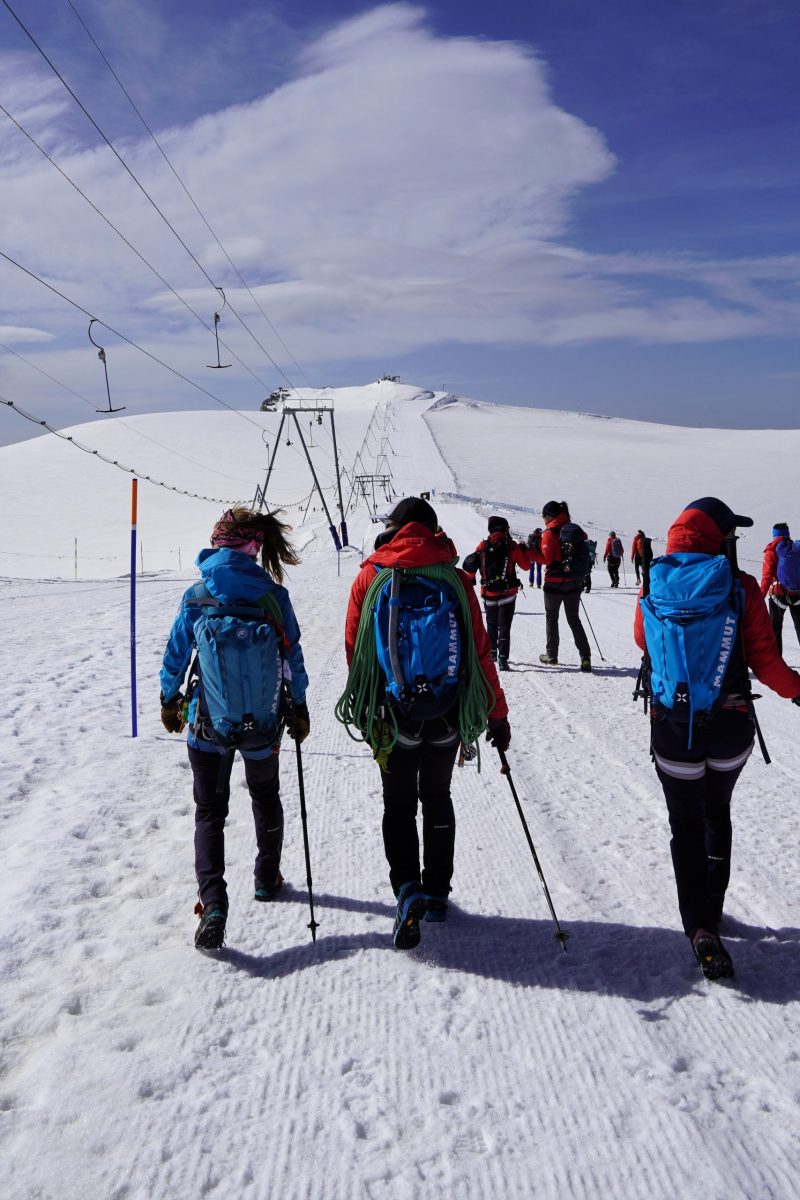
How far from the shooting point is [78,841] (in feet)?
16.9

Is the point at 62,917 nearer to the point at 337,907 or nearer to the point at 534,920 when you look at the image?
the point at 337,907

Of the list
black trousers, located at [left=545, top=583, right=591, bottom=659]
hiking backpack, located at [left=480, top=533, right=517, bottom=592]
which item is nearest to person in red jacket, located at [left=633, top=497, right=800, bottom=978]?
hiking backpack, located at [left=480, top=533, right=517, bottom=592]

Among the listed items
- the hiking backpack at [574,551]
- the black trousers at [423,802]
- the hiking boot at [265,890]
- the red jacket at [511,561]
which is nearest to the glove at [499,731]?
the black trousers at [423,802]

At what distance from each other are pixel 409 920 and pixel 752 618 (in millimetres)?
2032

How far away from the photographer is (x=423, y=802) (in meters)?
4.01

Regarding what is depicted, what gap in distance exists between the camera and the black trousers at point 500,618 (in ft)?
33.4

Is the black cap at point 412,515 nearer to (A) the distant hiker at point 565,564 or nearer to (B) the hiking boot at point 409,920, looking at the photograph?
(B) the hiking boot at point 409,920

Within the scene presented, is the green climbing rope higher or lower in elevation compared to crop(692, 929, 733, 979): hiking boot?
higher

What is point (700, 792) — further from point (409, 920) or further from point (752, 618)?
point (409, 920)

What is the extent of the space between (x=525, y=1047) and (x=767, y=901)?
1741 millimetres

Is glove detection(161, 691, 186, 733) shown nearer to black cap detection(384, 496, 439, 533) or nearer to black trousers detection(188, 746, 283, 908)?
black trousers detection(188, 746, 283, 908)

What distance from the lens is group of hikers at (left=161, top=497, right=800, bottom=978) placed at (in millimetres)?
3555

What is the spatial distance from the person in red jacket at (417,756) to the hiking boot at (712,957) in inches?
45.9

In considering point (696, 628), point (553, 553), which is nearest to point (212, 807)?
point (696, 628)
